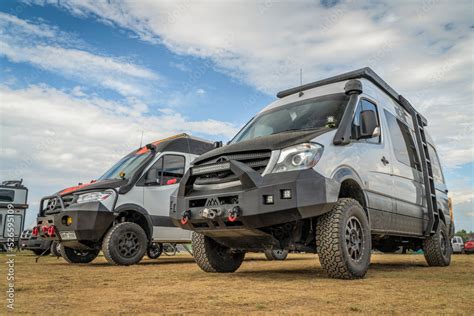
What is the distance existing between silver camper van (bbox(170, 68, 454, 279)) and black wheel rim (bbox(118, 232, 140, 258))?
109 inches

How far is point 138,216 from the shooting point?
8828 millimetres

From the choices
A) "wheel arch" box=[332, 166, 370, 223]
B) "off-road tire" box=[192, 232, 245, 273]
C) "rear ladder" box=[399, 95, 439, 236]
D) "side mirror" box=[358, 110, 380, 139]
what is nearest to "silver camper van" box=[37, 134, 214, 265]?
"off-road tire" box=[192, 232, 245, 273]

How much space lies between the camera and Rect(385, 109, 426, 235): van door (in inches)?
258

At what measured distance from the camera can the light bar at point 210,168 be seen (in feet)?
16.1

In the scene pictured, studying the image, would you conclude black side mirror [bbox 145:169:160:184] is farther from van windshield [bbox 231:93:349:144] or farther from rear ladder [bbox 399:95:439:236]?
rear ladder [bbox 399:95:439:236]

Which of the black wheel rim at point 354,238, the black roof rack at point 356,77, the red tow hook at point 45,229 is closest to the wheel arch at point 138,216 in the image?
the red tow hook at point 45,229

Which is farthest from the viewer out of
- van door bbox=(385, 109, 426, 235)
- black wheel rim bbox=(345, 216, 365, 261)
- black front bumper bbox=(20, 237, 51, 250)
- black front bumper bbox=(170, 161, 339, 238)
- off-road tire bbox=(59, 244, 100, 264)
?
black front bumper bbox=(20, 237, 51, 250)

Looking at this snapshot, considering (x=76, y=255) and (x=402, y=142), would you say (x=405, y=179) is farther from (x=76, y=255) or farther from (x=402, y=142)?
(x=76, y=255)

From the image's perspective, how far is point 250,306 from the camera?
308 centimetres

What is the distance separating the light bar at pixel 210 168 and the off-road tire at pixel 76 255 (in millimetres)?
5098

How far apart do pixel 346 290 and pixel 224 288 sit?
1.15 metres

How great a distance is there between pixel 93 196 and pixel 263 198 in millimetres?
4757

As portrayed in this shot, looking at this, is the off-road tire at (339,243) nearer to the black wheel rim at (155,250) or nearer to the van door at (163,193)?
the van door at (163,193)

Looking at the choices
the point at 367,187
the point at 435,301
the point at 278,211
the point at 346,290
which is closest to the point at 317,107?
the point at 367,187
